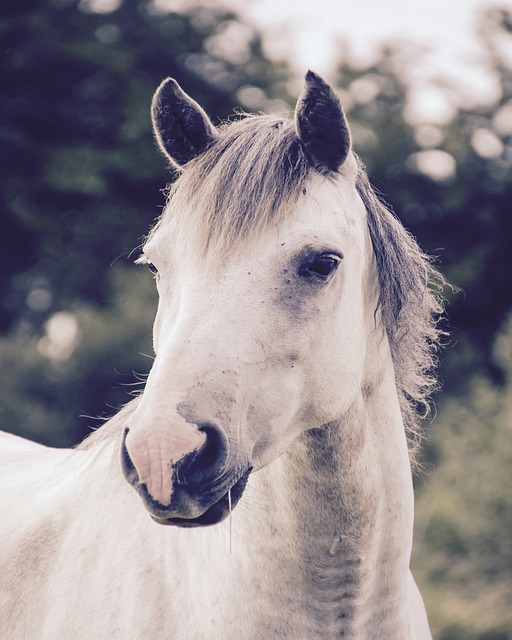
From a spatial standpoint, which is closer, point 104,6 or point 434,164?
point 434,164

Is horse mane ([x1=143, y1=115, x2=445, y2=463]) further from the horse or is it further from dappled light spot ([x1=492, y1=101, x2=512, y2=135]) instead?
dappled light spot ([x1=492, y1=101, x2=512, y2=135])

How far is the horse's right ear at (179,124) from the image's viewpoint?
2.69 meters

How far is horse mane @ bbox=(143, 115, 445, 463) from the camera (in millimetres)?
2410

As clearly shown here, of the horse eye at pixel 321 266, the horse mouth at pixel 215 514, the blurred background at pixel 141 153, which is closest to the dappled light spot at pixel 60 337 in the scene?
the blurred background at pixel 141 153

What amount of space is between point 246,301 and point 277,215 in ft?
0.92

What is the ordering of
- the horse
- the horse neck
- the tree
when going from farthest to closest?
the tree < the horse neck < the horse

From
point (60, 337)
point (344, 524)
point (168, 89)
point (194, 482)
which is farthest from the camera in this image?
point (60, 337)

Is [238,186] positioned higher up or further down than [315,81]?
further down

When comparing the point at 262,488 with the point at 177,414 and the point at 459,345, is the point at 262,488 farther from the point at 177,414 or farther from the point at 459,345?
Answer: the point at 459,345

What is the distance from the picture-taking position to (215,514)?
2154 millimetres

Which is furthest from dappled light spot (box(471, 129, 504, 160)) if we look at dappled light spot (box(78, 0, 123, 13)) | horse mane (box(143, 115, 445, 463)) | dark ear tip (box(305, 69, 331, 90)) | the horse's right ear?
dark ear tip (box(305, 69, 331, 90))

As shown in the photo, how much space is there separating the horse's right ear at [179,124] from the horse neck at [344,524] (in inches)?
37.5

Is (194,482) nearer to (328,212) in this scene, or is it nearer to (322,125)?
(328,212)

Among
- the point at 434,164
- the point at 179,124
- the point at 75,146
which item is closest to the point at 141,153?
the point at 75,146
